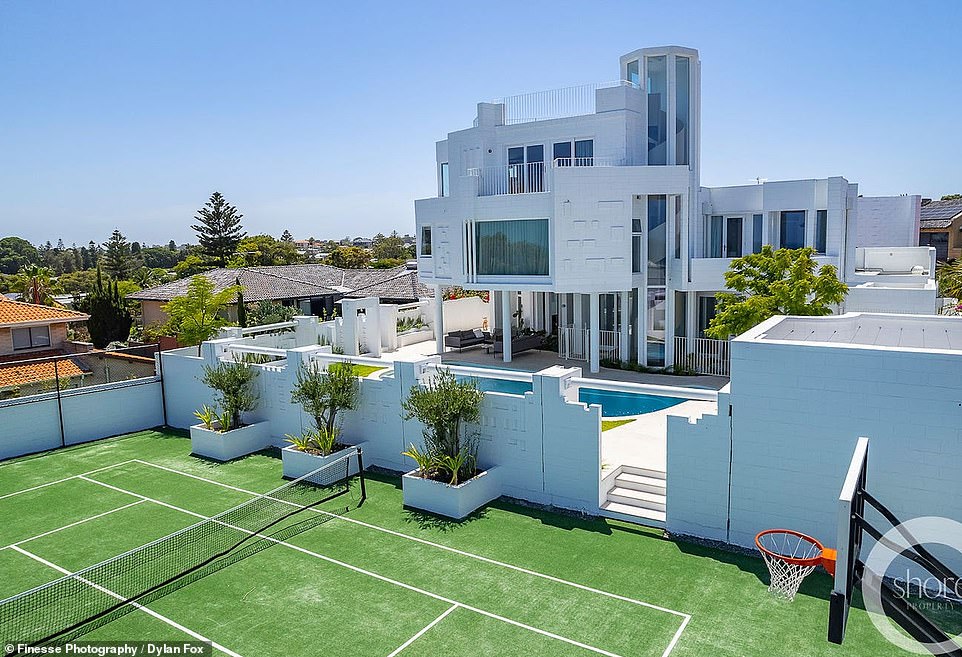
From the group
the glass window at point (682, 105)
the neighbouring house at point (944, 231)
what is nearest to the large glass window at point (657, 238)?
the glass window at point (682, 105)

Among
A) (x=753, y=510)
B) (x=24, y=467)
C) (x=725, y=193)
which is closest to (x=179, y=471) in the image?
(x=24, y=467)

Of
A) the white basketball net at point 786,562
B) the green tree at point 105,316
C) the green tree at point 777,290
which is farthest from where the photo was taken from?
the green tree at point 105,316

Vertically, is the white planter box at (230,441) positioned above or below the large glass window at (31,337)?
below

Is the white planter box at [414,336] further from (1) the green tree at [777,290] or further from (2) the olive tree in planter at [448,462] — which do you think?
(2) the olive tree in planter at [448,462]

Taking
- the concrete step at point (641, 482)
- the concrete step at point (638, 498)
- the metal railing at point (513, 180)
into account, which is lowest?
the concrete step at point (638, 498)

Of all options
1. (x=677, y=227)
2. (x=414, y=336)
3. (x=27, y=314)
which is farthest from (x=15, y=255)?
(x=677, y=227)

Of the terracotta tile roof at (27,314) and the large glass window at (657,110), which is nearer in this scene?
the large glass window at (657,110)

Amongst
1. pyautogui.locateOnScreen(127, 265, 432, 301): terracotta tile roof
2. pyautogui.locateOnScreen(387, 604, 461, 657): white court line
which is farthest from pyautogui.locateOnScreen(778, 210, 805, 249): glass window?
pyautogui.locateOnScreen(127, 265, 432, 301): terracotta tile roof

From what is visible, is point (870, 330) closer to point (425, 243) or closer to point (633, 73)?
point (633, 73)
